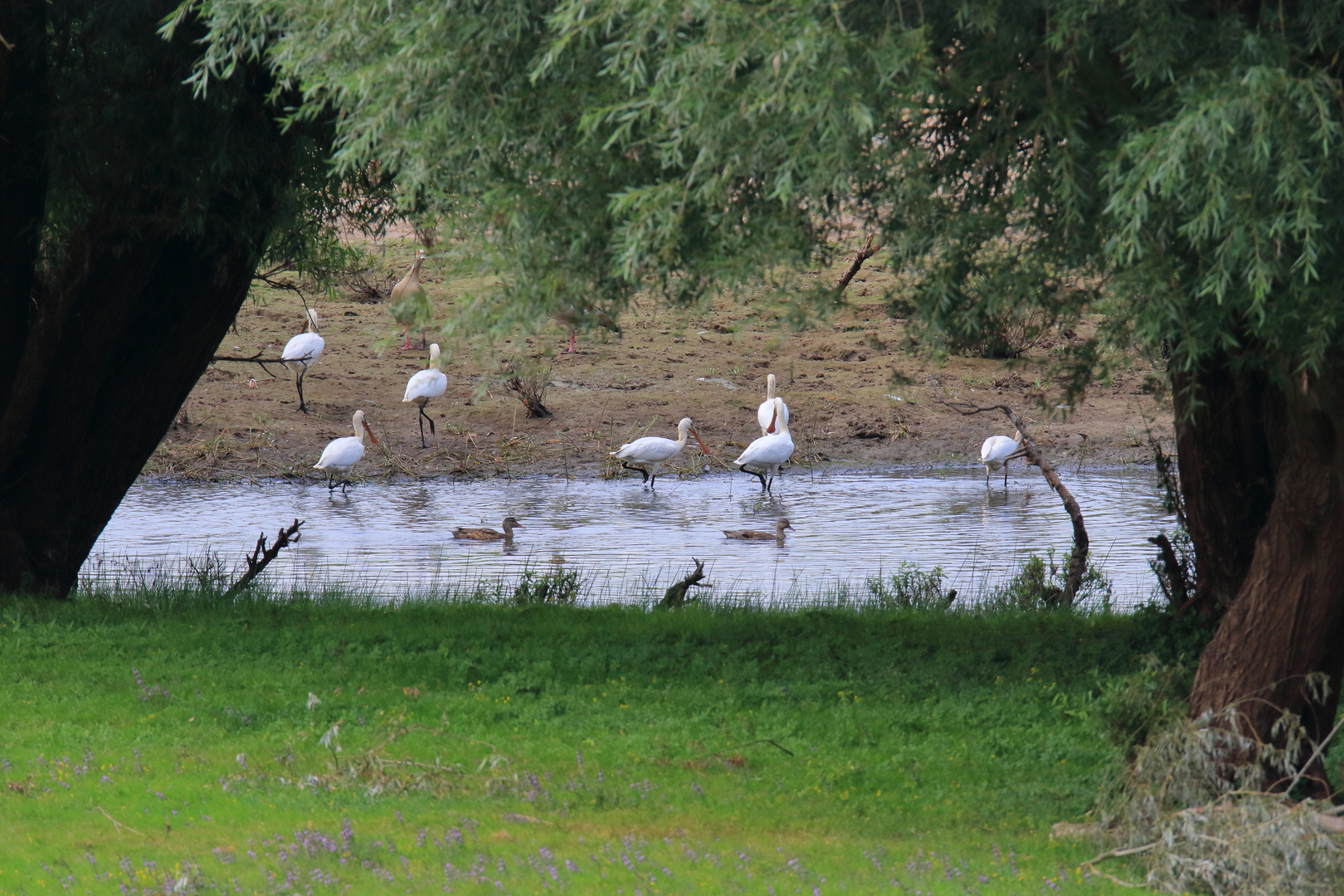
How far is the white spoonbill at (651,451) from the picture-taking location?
20328mm

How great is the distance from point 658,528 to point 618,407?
598 cm

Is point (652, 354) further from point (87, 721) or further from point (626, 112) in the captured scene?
point (626, 112)

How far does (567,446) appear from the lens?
2216 cm

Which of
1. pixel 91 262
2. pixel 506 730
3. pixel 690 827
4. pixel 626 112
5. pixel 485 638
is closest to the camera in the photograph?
pixel 626 112

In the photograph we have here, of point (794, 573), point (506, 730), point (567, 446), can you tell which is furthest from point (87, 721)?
point (567, 446)

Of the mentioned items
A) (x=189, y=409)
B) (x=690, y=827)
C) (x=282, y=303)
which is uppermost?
(x=282, y=303)

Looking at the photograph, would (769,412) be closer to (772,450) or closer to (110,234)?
(772,450)

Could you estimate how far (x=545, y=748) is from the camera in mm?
7391

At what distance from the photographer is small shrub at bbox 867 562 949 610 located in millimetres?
11828

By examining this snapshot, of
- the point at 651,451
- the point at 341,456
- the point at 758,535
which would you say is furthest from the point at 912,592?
the point at 341,456

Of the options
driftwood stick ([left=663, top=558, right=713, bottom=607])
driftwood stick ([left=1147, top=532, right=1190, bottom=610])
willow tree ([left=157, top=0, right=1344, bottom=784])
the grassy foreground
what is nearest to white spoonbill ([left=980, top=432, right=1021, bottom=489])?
the grassy foreground

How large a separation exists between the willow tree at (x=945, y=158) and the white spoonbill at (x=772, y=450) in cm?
1335

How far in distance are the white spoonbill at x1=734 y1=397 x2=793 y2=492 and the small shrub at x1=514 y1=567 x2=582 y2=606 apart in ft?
24.7

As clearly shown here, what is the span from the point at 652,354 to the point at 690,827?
62.8ft
